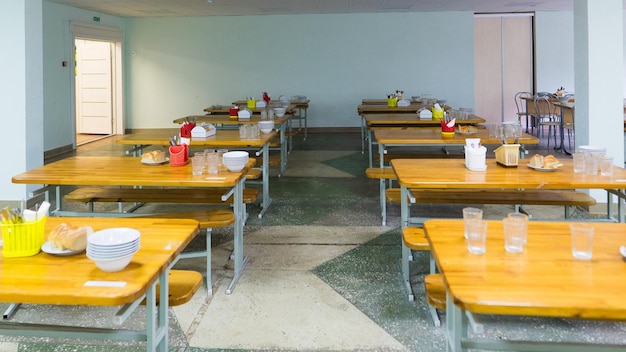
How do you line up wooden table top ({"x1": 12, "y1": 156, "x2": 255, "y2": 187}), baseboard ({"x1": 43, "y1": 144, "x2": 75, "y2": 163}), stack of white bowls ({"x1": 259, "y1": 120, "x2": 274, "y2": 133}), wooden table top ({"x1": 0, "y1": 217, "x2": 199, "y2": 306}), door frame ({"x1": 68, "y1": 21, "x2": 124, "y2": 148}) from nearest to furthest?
wooden table top ({"x1": 0, "y1": 217, "x2": 199, "y2": 306}) → wooden table top ({"x1": 12, "y1": 156, "x2": 255, "y2": 187}) → stack of white bowls ({"x1": 259, "y1": 120, "x2": 274, "y2": 133}) → baseboard ({"x1": 43, "y1": 144, "x2": 75, "y2": 163}) → door frame ({"x1": 68, "y1": 21, "x2": 124, "y2": 148})

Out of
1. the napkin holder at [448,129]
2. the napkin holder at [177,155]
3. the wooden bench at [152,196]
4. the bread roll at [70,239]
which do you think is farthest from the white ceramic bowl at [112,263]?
the napkin holder at [448,129]

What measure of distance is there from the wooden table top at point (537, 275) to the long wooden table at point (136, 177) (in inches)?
58.3

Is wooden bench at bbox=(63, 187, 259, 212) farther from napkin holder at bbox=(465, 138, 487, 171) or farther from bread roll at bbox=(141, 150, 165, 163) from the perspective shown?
napkin holder at bbox=(465, 138, 487, 171)

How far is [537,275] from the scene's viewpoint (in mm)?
1409

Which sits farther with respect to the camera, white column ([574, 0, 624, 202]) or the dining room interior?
white column ([574, 0, 624, 202])

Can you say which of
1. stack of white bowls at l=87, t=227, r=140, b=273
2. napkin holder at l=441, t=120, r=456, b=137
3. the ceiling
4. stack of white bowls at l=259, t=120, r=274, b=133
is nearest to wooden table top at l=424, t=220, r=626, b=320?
stack of white bowls at l=87, t=227, r=140, b=273

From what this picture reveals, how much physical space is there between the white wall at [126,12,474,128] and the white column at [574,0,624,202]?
22.6 feet

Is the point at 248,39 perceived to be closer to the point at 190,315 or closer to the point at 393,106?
the point at 393,106

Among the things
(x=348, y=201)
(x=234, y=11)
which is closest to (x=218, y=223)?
(x=348, y=201)

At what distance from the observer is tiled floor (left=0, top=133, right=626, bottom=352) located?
2.39 m

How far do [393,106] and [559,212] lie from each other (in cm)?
388

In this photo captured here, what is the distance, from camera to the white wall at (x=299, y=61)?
1145 cm

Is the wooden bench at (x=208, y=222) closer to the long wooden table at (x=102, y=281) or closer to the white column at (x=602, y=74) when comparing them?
the long wooden table at (x=102, y=281)

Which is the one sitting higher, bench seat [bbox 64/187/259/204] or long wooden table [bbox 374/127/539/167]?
long wooden table [bbox 374/127/539/167]
